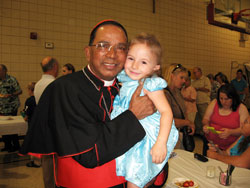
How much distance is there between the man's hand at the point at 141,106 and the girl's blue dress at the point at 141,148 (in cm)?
8

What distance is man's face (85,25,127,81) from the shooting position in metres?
1.55

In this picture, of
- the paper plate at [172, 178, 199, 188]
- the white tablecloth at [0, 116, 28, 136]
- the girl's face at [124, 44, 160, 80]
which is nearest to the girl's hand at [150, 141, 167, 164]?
the girl's face at [124, 44, 160, 80]

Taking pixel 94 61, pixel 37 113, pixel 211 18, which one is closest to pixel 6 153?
pixel 37 113

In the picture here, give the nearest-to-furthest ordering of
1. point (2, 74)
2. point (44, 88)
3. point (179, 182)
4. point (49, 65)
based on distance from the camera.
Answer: point (179, 182), point (44, 88), point (49, 65), point (2, 74)

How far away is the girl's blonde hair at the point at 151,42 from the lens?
63.3 inches

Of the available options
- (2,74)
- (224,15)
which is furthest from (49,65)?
(224,15)

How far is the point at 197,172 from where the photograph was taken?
2484 millimetres

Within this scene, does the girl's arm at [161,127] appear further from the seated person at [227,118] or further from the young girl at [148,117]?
the seated person at [227,118]

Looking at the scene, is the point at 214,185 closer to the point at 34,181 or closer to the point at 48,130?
the point at 48,130

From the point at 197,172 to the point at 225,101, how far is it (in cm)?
186

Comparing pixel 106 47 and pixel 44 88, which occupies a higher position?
pixel 106 47

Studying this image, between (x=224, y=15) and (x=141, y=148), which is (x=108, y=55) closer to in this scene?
(x=141, y=148)

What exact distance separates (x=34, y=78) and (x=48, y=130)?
522 centimetres

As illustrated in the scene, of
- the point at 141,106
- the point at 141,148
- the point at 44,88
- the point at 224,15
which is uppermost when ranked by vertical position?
the point at 224,15
